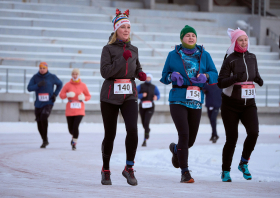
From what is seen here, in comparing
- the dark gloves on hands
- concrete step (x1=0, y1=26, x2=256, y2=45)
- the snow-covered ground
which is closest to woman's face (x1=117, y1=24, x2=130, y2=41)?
the dark gloves on hands

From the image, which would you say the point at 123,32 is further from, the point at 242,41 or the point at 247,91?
the point at 247,91

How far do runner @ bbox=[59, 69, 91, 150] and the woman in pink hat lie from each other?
5.30 m

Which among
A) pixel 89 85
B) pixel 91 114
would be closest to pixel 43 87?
pixel 91 114

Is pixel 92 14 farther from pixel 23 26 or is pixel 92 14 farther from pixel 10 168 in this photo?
pixel 10 168

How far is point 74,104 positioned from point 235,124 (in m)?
5.55

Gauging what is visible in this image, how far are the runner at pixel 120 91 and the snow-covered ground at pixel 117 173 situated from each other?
398mm

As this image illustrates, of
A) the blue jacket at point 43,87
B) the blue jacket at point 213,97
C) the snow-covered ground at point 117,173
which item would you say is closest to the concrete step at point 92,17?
the blue jacket at point 213,97

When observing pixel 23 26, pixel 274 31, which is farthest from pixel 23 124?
pixel 274 31

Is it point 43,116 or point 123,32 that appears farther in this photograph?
point 43,116

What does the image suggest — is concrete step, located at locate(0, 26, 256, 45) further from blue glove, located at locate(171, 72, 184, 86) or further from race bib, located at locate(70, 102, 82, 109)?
blue glove, located at locate(171, 72, 184, 86)

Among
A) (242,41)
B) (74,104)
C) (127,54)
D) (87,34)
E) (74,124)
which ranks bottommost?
(74,124)

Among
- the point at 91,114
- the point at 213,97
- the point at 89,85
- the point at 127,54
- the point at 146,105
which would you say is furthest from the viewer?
the point at 89,85

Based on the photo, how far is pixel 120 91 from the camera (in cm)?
565

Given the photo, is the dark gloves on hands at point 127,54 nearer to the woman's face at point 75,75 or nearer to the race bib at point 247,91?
the race bib at point 247,91
